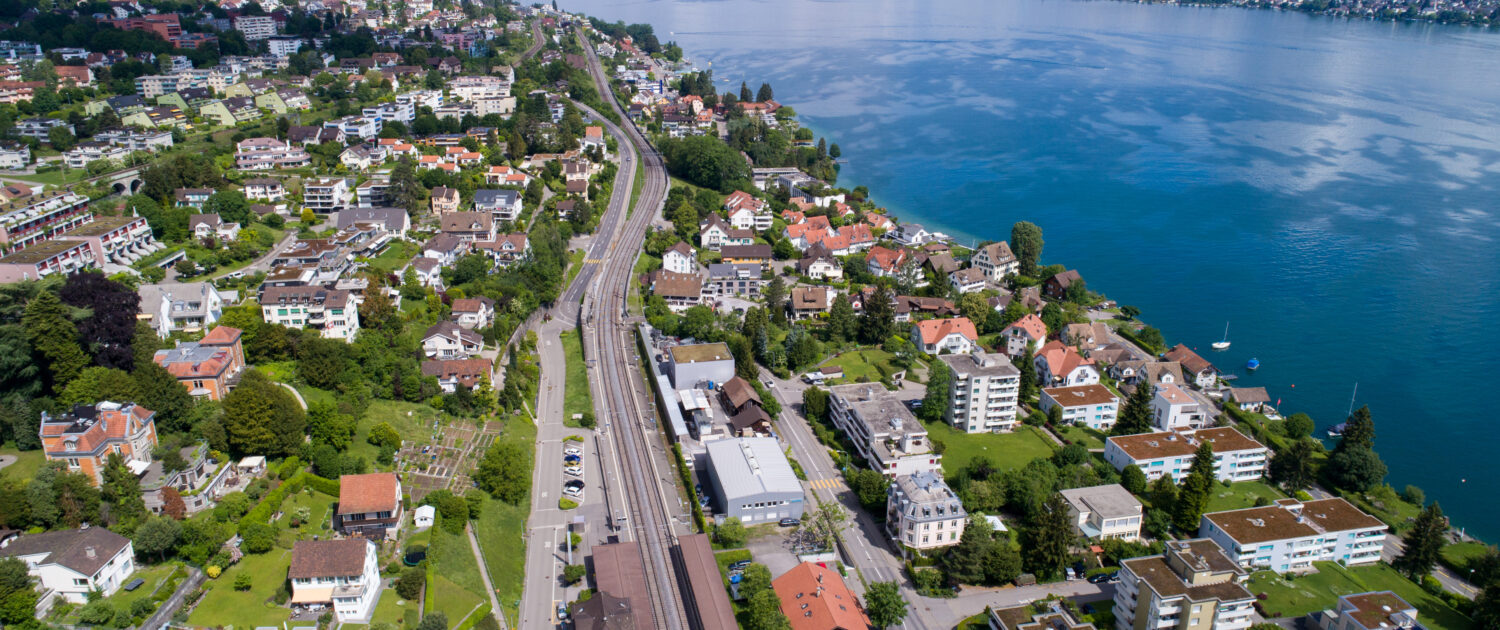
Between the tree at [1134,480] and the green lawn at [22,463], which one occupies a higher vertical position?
the green lawn at [22,463]

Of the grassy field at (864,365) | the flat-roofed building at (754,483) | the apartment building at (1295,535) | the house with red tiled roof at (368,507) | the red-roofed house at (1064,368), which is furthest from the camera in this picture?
the grassy field at (864,365)

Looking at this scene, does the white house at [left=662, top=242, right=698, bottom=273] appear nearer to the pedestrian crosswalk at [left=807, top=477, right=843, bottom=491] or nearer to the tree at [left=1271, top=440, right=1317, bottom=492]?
the pedestrian crosswalk at [left=807, top=477, right=843, bottom=491]

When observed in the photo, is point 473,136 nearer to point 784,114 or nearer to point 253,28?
point 784,114

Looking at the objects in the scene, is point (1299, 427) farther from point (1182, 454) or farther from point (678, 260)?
point (678, 260)

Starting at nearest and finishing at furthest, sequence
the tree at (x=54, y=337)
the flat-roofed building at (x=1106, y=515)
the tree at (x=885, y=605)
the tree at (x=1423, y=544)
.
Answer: the tree at (x=885, y=605) → the tree at (x=1423, y=544) → the flat-roofed building at (x=1106, y=515) → the tree at (x=54, y=337)

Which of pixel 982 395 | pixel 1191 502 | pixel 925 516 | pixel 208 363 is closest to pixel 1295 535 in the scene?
pixel 1191 502

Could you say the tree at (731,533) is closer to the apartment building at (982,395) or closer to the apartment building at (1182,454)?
the apartment building at (982,395)

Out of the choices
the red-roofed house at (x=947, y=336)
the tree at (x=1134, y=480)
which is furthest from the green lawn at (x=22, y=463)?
the tree at (x=1134, y=480)

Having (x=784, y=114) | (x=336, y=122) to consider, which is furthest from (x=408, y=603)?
(x=784, y=114)
